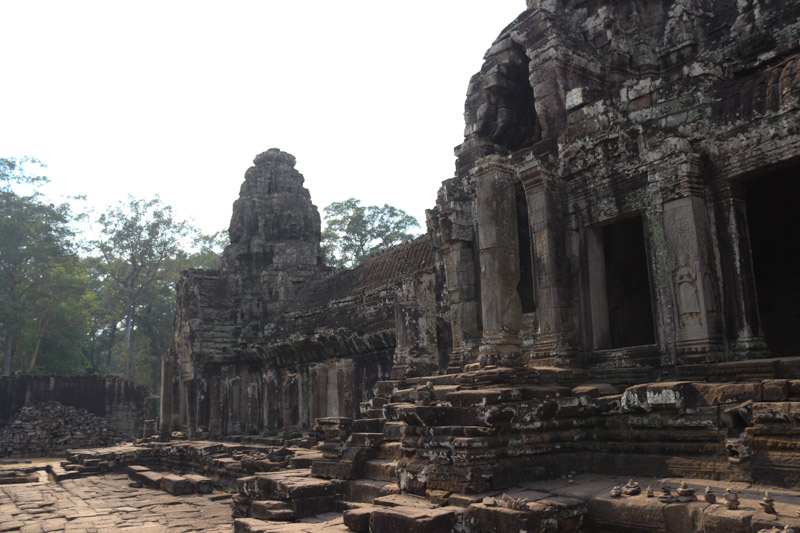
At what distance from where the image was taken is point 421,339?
1058 centimetres

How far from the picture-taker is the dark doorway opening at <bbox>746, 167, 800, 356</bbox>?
30.8 ft

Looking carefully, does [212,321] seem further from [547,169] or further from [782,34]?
[782,34]

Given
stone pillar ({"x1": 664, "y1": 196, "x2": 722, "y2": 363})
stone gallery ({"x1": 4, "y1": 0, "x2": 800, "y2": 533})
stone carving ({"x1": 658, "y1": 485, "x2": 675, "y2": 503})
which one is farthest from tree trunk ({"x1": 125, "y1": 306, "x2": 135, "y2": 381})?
stone carving ({"x1": 658, "y1": 485, "x2": 675, "y2": 503})

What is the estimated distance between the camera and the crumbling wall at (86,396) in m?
29.4

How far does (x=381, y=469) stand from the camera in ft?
24.1

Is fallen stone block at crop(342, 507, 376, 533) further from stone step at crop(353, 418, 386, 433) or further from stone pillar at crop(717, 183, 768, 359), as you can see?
stone pillar at crop(717, 183, 768, 359)

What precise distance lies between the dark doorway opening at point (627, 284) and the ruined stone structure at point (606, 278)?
0.03 m

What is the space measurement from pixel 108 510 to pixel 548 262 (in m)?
8.31

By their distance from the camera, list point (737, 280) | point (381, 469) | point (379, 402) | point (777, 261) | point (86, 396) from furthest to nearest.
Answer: point (86, 396) → point (777, 261) → point (379, 402) → point (381, 469) → point (737, 280)

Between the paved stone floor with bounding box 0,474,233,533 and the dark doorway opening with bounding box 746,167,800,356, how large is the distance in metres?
8.39

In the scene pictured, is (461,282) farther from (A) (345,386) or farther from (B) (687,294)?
(A) (345,386)

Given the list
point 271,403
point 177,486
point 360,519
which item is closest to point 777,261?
point 360,519

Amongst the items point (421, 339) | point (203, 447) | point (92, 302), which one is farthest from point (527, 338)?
point (92, 302)

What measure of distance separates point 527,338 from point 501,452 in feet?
11.1
